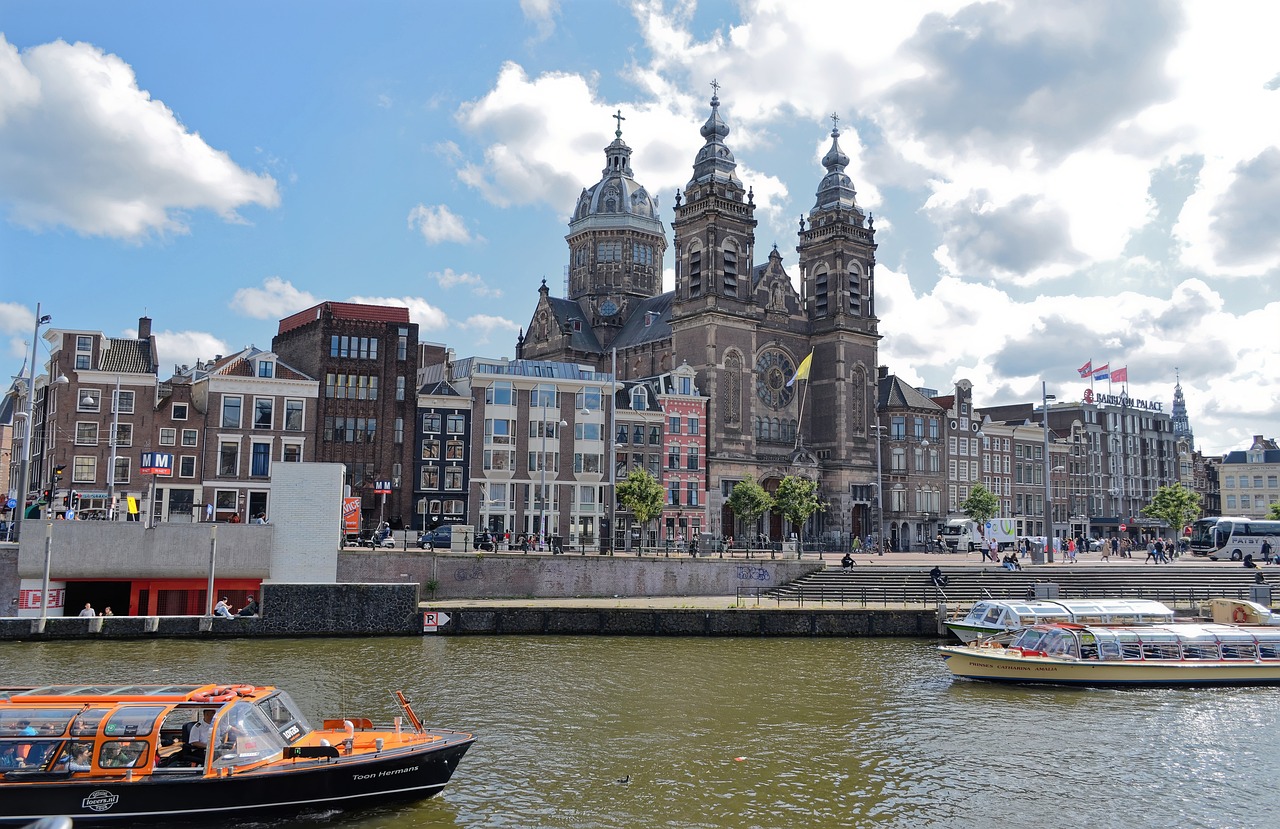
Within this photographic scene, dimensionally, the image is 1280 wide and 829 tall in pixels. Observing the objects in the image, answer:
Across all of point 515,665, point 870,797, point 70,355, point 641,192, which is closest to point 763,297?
point 641,192

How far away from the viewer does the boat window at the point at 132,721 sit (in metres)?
19.6

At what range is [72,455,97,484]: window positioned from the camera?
63.3 metres

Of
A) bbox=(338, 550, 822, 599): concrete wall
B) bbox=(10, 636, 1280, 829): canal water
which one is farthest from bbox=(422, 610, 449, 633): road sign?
bbox=(338, 550, 822, 599): concrete wall

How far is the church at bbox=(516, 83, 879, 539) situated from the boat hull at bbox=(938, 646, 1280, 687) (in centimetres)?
5298

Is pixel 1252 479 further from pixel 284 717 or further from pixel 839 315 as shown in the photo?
pixel 284 717

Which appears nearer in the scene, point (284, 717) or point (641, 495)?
point (284, 717)

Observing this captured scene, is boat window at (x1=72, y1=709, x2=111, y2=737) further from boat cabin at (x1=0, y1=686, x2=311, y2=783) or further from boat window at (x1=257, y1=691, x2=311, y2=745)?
boat window at (x1=257, y1=691, x2=311, y2=745)

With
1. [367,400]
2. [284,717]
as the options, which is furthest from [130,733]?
[367,400]

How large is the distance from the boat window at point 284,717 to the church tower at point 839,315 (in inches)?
3284

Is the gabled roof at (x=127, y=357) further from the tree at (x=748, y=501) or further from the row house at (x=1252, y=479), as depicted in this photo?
the row house at (x=1252, y=479)

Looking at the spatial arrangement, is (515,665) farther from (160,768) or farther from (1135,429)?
(1135,429)

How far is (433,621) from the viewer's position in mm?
46688

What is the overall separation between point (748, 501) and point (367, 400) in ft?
108

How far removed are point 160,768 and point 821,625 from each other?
34767 millimetres
